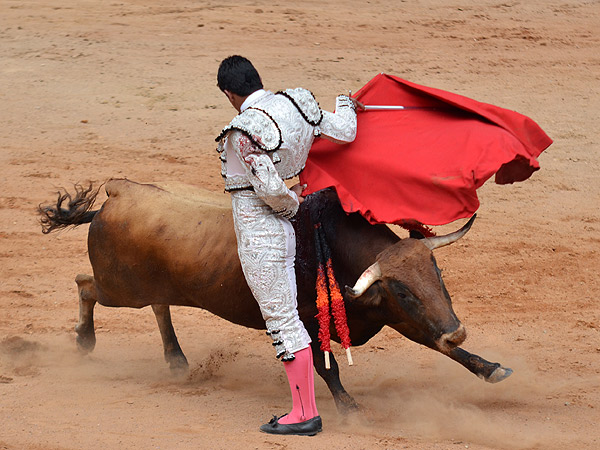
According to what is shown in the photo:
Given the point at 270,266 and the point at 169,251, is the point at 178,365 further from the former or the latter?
Result: the point at 270,266

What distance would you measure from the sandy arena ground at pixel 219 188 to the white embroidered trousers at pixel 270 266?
57 centimetres

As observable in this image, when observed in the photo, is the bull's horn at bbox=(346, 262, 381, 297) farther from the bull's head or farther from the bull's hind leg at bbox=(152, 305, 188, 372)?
the bull's hind leg at bbox=(152, 305, 188, 372)

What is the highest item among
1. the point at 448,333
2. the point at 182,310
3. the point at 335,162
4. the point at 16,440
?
the point at 335,162

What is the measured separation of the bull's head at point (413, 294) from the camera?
4.93m

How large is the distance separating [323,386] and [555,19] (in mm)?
10474

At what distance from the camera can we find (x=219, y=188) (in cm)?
964

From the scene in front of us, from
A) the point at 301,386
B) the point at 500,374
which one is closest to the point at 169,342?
the point at 301,386

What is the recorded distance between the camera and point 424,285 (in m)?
4.98

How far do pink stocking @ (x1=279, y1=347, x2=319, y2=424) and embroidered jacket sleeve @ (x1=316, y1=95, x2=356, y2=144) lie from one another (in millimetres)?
1202

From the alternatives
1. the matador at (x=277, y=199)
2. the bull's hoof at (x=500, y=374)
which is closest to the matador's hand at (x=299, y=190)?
the matador at (x=277, y=199)

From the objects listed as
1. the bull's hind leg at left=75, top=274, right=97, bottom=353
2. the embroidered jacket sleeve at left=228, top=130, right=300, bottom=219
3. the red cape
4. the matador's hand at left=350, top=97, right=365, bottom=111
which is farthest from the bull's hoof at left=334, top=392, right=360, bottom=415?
the bull's hind leg at left=75, top=274, right=97, bottom=353

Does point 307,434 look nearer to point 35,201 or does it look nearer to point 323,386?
point 323,386

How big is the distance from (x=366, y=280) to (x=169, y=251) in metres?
1.45

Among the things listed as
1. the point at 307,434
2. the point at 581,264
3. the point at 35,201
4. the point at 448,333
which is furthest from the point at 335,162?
the point at 35,201
